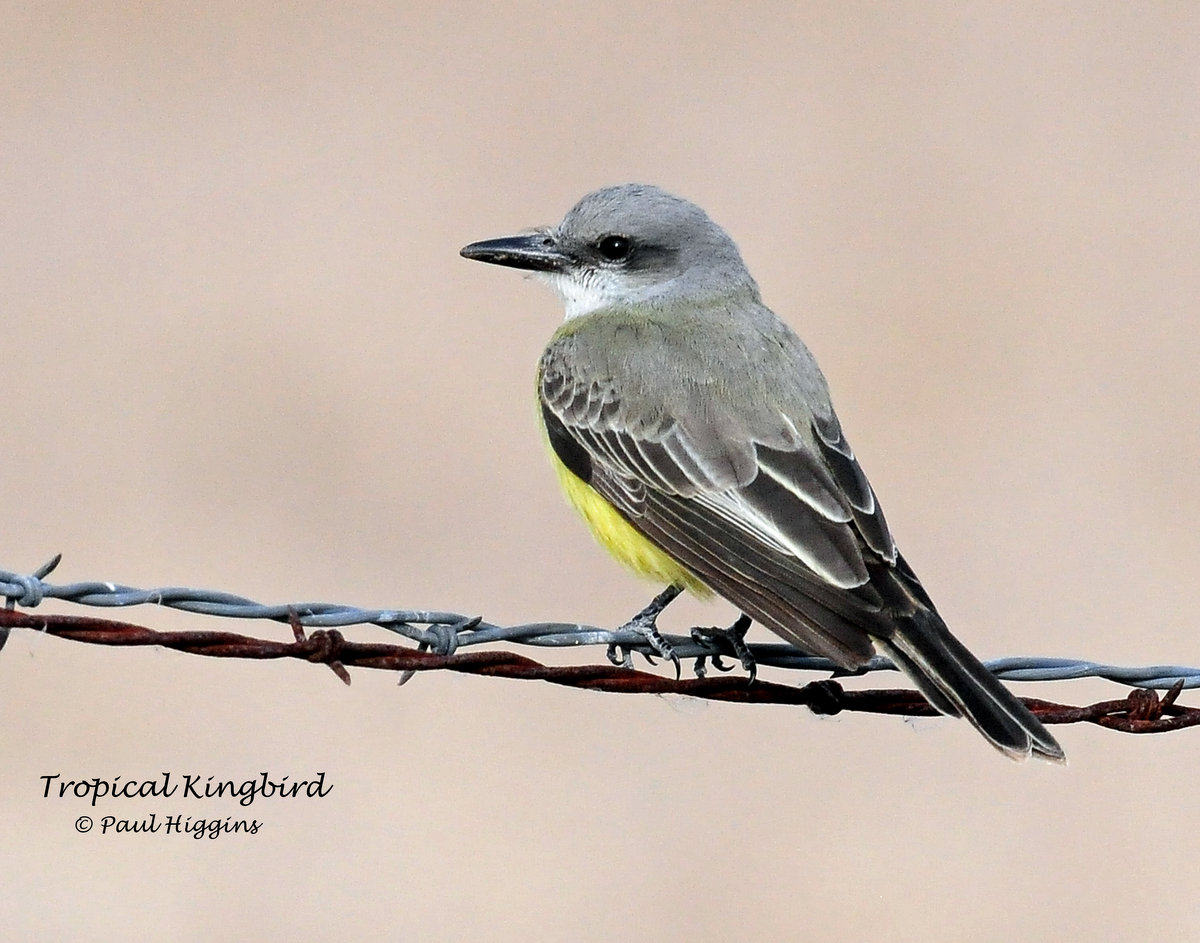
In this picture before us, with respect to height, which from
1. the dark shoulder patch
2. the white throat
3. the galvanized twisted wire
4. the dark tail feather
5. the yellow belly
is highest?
the white throat

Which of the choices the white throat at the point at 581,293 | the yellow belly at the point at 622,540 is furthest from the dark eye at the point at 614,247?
the yellow belly at the point at 622,540

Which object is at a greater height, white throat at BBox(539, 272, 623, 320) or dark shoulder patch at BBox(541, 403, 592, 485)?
white throat at BBox(539, 272, 623, 320)

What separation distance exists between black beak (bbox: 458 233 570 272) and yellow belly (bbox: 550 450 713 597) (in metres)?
1.08

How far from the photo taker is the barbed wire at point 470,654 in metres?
4.30

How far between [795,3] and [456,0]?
2.71 meters

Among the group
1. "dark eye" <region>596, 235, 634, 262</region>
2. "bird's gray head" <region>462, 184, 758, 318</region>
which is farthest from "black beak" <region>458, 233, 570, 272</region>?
"dark eye" <region>596, 235, 634, 262</region>

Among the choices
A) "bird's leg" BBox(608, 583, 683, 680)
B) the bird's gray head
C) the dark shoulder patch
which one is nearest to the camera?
"bird's leg" BBox(608, 583, 683, 680)

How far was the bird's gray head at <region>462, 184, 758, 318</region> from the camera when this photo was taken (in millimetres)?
7074

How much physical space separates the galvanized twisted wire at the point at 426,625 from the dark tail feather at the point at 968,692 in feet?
0.33

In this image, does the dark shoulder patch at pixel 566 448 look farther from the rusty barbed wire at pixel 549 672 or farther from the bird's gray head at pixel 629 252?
the rusty barbed wire at pixel 549 672

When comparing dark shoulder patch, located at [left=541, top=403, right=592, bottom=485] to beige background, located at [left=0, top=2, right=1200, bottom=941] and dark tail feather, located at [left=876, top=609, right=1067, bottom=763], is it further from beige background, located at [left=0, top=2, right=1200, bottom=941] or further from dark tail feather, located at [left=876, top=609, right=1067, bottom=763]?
beige background, located at [left=0, top=2, right=1200, bottom=941]

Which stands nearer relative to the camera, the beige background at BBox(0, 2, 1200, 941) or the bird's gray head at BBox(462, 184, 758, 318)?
the bird's gray head at BBox(462, 184, 758, 318)

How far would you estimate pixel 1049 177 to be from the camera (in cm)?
1288

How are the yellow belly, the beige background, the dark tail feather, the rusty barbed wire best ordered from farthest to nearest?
1. the beige background
2. the yellow belly
3. the dark tail feather
4. the rusty barbed wire
